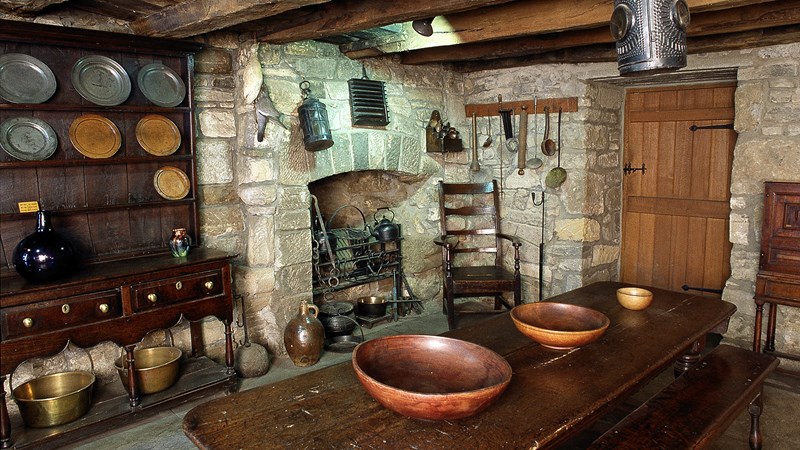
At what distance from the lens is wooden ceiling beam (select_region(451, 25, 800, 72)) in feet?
10.8

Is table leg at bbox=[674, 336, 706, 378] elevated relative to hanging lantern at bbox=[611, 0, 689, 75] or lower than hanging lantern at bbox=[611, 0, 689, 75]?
lower

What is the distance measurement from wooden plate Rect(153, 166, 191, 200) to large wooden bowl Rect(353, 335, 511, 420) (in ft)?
6.26

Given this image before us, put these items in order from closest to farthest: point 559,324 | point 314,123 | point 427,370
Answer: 1. point 427,370
2. point 559,324
3. point 314,123

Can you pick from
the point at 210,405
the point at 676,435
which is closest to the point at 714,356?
the point at 676,435

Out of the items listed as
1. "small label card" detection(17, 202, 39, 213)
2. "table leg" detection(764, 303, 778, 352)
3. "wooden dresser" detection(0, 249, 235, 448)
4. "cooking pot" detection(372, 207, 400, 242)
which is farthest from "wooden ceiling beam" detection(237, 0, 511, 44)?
"table leg" detection(764, 303, 778, 352)

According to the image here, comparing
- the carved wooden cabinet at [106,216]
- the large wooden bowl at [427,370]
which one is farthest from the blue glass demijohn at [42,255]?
the large wooden bowl at [427,370]

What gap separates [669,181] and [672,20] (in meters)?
2.77

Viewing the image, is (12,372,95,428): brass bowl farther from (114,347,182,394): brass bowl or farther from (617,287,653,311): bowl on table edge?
(617,287,653,311): bowl on table edge

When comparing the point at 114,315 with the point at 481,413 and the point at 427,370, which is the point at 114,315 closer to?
the point at 427,370

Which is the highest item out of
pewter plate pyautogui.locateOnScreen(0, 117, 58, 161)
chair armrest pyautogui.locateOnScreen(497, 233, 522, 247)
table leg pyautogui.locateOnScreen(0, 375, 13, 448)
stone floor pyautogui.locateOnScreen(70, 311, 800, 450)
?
pewter plate pyautogui.locateOnScreen(0, 117, 58, 161)

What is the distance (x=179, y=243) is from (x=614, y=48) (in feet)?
9.92

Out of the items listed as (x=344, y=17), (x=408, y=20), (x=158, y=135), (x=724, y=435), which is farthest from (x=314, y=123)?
(x=724, y=435)

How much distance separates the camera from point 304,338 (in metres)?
3.43

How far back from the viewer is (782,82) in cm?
341
